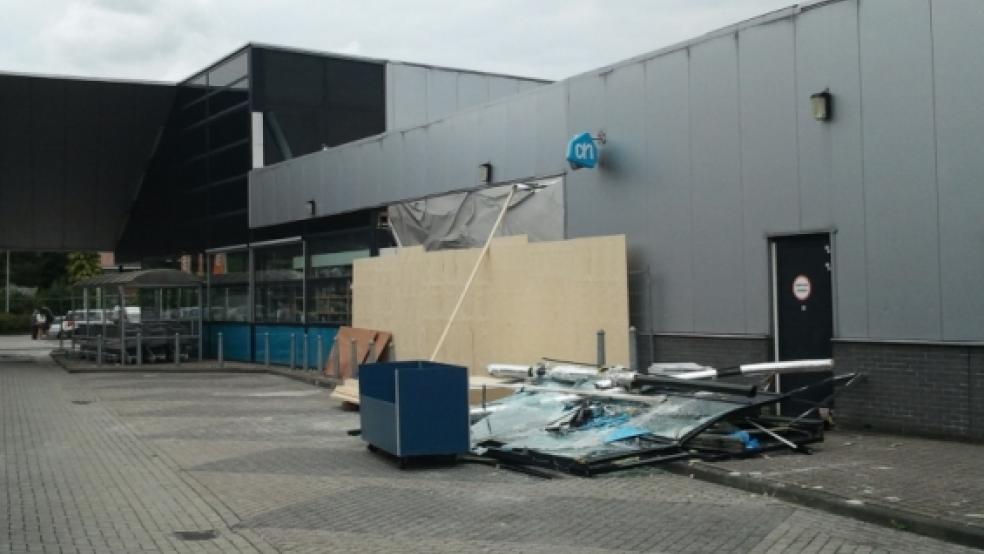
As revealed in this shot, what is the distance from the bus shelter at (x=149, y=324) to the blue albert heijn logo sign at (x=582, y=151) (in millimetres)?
16988

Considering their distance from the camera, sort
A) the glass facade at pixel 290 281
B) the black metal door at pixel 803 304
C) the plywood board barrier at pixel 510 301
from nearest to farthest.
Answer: the black metal door at pixel 803 304, the plywood board barrier at pixel 510 301, the glass facade at pixel 290 281

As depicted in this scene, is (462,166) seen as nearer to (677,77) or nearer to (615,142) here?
(615,142)

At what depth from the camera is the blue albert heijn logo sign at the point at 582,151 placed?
52.1 ft

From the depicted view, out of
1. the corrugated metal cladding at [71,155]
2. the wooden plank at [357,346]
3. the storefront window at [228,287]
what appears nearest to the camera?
the wooden plank at [357,346]

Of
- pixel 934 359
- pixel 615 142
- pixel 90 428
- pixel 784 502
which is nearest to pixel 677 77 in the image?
pixel 615 142

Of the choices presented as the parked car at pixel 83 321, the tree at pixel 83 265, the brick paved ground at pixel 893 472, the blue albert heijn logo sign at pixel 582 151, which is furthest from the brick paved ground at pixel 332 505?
the tree at pixel 83 265

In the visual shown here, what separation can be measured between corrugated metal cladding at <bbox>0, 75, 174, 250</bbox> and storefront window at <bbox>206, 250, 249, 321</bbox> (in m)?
6.47

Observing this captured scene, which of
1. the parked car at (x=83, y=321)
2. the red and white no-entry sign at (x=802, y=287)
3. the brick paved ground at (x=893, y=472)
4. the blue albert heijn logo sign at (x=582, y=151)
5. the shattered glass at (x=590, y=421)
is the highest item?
the blue albert heijn logo sign at (x=582, y=151)

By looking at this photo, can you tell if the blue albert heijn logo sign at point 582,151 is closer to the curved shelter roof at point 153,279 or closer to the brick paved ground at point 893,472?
the brick paved ground at point 893,472

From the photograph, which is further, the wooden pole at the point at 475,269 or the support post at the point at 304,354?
the support post at the point at 304,354

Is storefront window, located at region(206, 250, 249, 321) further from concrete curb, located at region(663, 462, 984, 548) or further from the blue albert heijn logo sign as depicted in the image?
concrete curb, located at region(663, 462, 984, 548)

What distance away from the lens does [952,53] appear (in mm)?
11250

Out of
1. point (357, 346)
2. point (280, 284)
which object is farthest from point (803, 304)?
point (280, 284)

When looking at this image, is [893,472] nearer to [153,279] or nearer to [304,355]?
[304,355]
